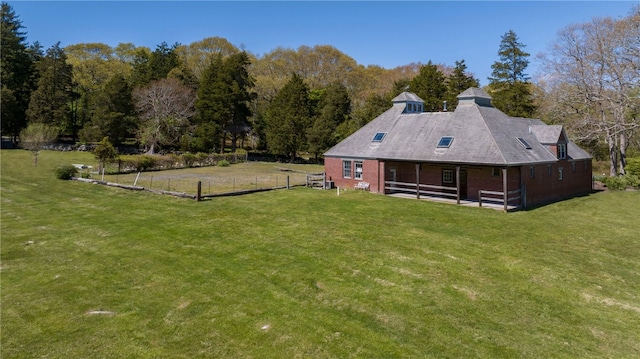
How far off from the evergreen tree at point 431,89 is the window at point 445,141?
29997mm

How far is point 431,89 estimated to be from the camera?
55.3m

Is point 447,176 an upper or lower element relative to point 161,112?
lower

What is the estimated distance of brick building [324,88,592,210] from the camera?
79.2 ft

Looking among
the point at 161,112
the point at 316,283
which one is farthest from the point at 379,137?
the point at 161,112

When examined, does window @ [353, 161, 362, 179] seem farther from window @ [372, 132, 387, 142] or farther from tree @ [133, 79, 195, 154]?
tree @ [133, 79, 195, 154]

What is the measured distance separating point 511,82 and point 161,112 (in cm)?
4853

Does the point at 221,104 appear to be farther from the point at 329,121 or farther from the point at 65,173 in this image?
the point at 65,173

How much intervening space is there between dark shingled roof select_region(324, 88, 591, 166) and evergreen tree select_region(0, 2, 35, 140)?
51868 mm

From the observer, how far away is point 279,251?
15094mm

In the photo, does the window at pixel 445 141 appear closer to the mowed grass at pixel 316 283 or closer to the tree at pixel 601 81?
the mowed grass at pixel 316 283

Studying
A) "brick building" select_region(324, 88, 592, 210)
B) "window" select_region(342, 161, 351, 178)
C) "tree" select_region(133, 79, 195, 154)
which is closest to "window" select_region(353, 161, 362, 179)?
"brick building" select_region(324, 88, 592, 210)

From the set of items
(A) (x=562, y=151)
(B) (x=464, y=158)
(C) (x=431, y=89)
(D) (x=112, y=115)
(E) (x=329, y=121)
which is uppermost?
(C) (x=431, y=89)

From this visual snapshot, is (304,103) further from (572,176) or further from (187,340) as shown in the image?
(187,340)

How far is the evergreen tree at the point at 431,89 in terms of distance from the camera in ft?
181
